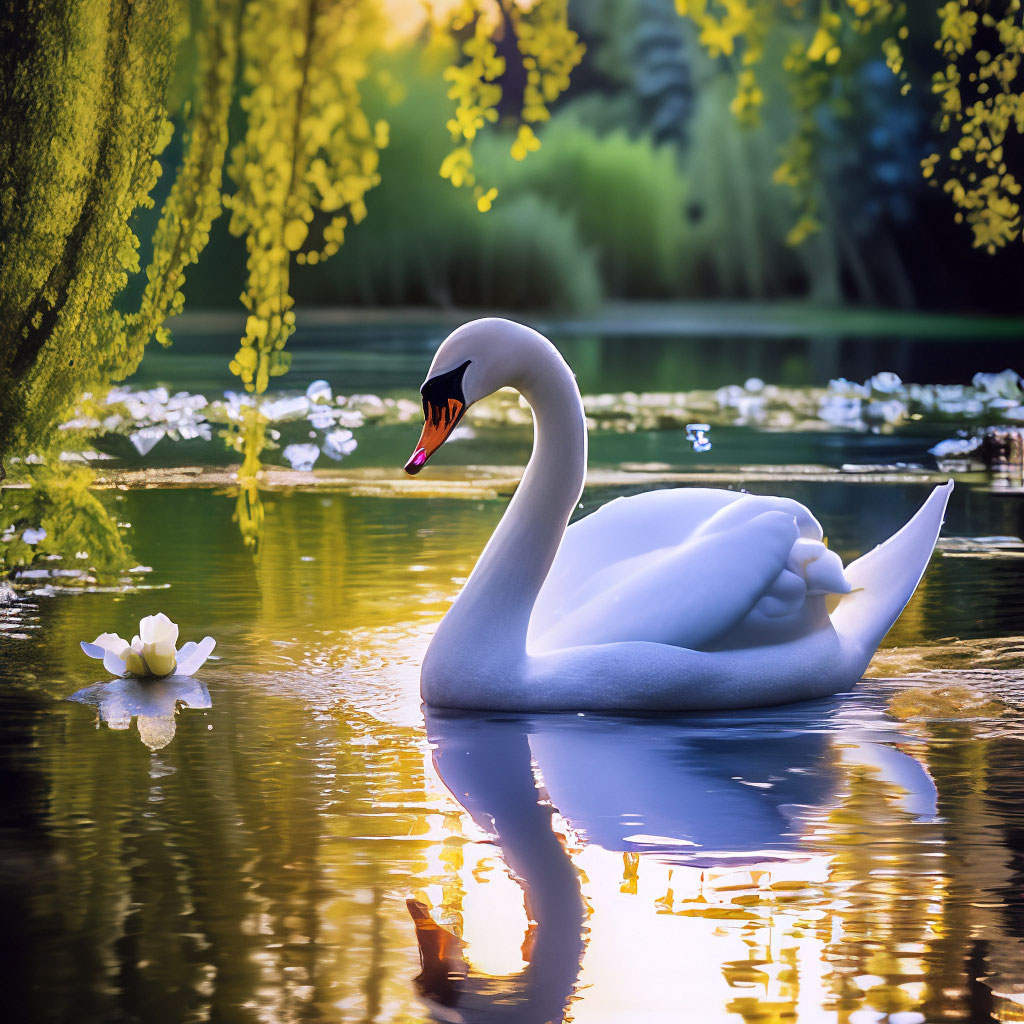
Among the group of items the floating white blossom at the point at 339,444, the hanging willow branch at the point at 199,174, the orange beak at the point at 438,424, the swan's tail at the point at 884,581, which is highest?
the hanging willow branch at the point at 199,174

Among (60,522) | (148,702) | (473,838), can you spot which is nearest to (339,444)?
(60,522)

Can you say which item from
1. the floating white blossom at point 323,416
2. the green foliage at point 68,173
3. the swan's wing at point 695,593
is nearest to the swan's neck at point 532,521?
the swan's wing at point 695,593

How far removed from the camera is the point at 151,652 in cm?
724

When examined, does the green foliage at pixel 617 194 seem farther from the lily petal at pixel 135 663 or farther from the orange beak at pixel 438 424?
the orange beak at pixel 438 424

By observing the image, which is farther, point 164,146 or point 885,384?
point 885,384

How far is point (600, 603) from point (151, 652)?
1.58 meters

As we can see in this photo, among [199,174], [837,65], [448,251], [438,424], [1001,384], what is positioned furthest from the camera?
[448,251]

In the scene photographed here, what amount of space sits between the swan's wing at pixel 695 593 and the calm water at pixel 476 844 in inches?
11.2

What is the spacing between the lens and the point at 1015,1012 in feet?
12.9

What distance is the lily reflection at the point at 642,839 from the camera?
4078 mm

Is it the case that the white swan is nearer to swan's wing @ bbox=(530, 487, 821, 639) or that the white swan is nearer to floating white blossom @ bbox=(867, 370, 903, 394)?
swan's wing @ bbox=(530, 487, 821, 639)

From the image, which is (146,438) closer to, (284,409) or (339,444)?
(339,444)

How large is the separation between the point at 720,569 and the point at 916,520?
138 cm

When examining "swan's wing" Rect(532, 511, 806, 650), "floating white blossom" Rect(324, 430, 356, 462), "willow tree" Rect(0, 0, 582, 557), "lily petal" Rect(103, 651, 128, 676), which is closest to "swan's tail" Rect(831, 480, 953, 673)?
"swan's wing" Rect(532, 511, 806, 650)
